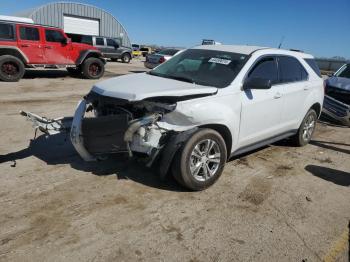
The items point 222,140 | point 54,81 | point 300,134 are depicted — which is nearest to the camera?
point 222,140

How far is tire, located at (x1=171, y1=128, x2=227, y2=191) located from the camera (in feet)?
13.1

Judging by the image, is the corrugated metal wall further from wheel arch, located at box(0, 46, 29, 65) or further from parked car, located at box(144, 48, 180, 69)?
wheel arch, located at box(0, 46, 29, 65)

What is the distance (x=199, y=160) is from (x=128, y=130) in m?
0.94

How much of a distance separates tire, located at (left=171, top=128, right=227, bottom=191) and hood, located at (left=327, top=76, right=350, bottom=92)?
5.89 meters

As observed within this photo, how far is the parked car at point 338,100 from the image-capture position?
877 cm

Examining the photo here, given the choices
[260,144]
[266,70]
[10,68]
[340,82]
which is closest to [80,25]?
[10,68]

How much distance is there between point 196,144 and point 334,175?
8.40 feet

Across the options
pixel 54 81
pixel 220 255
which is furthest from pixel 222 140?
pixel 54 81

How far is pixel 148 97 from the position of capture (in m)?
3.93

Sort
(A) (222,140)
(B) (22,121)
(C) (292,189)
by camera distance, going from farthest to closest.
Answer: (B) (22,121), (C) (292,189), (A) (222,140)

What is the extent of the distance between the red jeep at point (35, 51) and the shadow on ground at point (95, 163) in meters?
8.51

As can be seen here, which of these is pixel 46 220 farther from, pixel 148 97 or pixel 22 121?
pixel 22 121

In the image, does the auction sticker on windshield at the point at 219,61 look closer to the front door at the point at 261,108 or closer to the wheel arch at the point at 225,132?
the front door at the point at 261,108

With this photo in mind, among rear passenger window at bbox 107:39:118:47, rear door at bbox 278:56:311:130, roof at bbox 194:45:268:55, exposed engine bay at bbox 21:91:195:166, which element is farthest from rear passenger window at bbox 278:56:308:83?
rear passenger window at bbox 107:39:118:47
